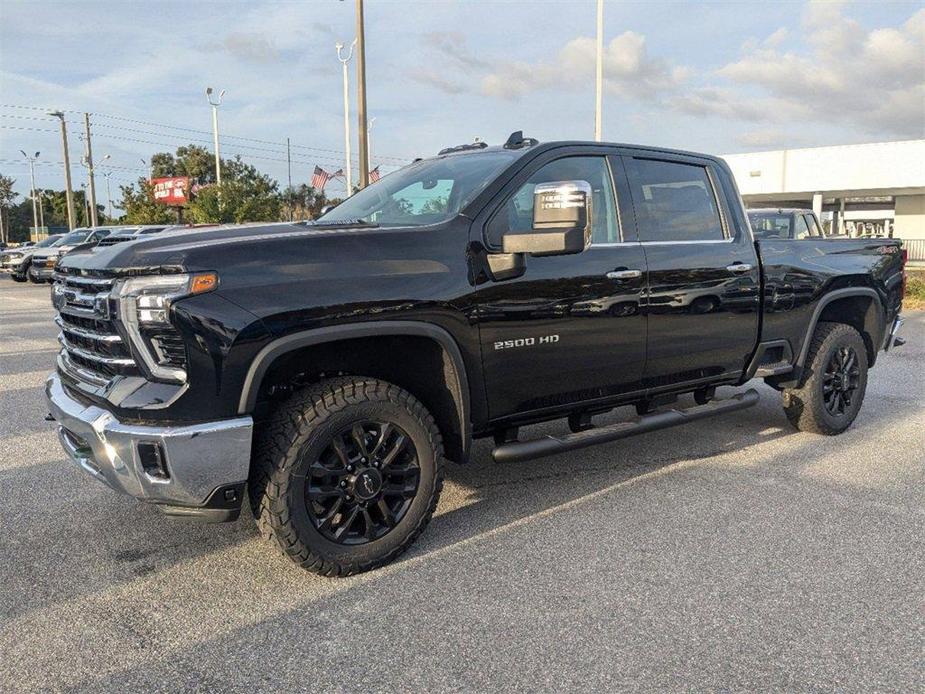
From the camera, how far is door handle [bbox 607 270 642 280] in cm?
411

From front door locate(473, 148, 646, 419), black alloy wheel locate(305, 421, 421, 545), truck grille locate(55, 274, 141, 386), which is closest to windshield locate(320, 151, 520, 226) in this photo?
front door locate(473, 148, 646, 419)

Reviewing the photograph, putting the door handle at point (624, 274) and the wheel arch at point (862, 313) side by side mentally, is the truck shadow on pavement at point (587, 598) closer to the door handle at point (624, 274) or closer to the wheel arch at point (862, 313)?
the door handle at point (624, 274)

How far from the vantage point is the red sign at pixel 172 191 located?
50344 millimetres

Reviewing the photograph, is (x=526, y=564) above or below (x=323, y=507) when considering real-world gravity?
below

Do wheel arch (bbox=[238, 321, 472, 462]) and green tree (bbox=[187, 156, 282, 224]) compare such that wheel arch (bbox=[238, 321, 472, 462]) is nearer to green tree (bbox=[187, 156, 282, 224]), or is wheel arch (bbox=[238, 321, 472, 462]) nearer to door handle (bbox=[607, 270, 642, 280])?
door handle (bbox=[607, 270, 642, 280])

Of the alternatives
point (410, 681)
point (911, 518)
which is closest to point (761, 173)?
point (911, 518)

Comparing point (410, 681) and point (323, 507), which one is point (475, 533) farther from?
point (410, 681)

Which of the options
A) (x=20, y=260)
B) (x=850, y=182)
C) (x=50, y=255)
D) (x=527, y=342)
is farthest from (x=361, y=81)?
(x=850, y=182)

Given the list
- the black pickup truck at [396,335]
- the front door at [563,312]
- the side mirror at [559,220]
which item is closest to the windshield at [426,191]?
the black pickup truck at [396,335]

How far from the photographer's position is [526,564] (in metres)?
3.50

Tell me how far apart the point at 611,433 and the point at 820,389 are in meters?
2.13

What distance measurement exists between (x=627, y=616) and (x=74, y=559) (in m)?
2.51

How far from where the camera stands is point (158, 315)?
116 inches

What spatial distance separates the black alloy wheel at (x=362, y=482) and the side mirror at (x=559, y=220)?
104cm
